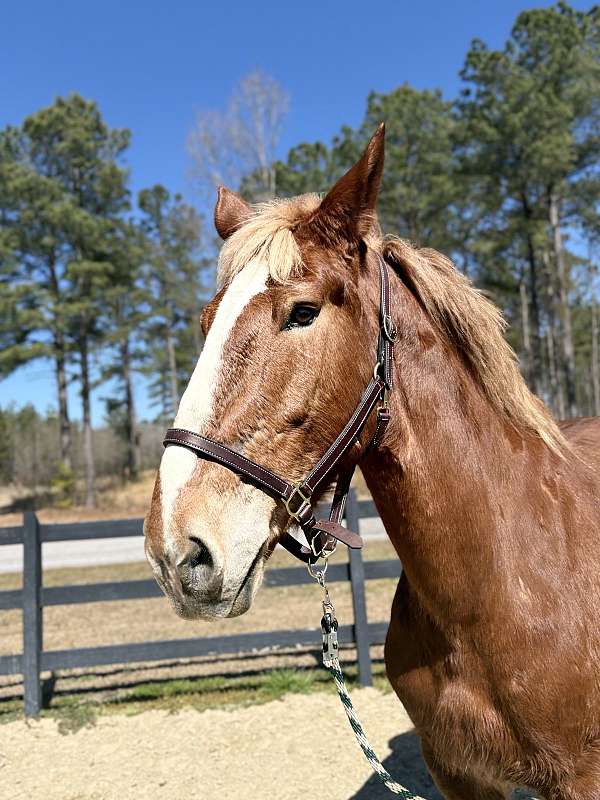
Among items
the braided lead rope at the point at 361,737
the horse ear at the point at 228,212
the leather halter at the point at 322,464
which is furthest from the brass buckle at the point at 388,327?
the braided lead rope at the point at 361,737

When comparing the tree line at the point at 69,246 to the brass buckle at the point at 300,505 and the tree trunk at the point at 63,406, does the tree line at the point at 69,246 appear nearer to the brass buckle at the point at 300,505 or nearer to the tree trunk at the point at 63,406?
the tree trunk at the point at 63,406

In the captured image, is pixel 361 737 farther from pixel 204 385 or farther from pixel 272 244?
pixel 272 244

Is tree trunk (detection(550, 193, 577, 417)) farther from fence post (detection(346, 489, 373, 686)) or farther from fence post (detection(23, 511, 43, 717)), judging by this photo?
fence post (detection(23, 511, 43, 717))

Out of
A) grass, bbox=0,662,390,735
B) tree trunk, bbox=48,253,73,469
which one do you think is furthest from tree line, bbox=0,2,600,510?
grass, bbox=0,662,390,735

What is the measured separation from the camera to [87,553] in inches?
541

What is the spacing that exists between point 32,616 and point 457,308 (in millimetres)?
5102

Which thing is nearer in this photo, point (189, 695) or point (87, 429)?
point (189, 695)

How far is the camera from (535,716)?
1700 millimetres

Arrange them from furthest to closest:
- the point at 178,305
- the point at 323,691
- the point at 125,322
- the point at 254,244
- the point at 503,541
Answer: the point at 178,305
the point at 125,322
the point at 323,691
the point at 503,541
the point at 254,244

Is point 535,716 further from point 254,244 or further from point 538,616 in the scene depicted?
point 254,244

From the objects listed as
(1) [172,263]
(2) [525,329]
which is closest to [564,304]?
(2) [525,329]

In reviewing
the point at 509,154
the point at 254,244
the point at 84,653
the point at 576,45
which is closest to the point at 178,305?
the point at 509,154

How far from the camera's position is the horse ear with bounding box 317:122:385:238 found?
165 cm

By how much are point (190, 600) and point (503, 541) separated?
100cm
